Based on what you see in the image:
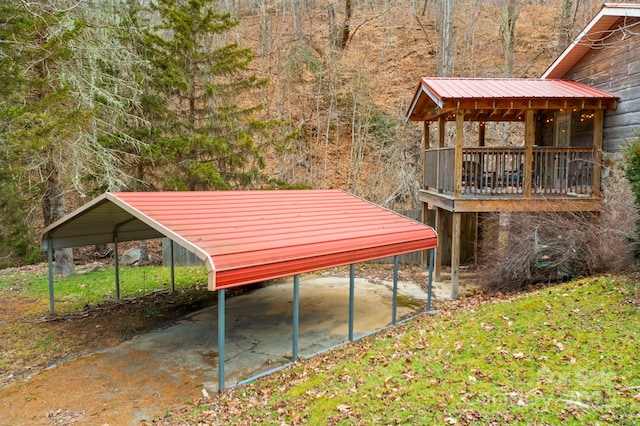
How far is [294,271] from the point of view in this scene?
7.25m

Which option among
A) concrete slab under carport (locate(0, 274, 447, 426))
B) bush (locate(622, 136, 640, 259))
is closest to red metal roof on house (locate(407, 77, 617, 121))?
bush (locate(622, 136, 640, 259))

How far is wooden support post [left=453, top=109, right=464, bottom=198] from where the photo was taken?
10.8 metres

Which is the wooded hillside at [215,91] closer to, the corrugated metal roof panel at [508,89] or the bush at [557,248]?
the corrugated metal roof panel at [508,89]

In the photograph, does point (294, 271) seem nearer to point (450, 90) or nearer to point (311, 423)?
point (311, 423)

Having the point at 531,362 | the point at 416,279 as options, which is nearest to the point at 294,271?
the point at 531,362

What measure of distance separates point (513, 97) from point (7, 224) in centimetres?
1698

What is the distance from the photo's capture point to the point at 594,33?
11.5 metres

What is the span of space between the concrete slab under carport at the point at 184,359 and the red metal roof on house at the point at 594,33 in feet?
25.5

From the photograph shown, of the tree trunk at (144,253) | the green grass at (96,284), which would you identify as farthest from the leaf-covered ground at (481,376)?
the tree trunk at (144,253)

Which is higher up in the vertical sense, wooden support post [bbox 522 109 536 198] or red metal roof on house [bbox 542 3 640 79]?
red metal roof on house [bbox 542 3 640 79]

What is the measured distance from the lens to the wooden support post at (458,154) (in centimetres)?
1075

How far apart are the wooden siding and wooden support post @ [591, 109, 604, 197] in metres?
0.38

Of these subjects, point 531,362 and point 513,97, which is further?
point 513,97

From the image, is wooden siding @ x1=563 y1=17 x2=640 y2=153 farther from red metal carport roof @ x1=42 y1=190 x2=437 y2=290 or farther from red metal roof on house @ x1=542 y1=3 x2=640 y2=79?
red metal carport roof @ x1=42 y1=190 x2=437 y2=290
